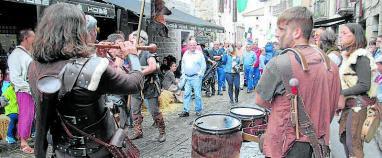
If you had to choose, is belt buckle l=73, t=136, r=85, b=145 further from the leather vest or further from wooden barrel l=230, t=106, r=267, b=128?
wooden barrel l=230, t=106, r=267, b=128

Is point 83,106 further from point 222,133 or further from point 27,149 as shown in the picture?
point 27,149

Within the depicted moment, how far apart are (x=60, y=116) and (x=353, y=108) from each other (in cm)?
286

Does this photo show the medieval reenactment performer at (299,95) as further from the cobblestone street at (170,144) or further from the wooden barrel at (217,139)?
the cobblestone street at (170,144)

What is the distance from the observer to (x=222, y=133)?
3594 mm

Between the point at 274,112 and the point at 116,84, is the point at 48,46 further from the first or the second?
the point at 274,112

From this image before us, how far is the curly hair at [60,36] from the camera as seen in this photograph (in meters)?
2.19

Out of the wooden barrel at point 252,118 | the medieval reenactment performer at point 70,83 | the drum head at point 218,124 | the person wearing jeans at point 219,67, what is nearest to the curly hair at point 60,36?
the medieval reenactment performer at point 70,83

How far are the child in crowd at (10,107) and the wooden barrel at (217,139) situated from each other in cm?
365

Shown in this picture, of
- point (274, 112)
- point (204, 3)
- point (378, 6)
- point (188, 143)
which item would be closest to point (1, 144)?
point (188, 143)

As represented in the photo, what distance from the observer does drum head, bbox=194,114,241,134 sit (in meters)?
3.61

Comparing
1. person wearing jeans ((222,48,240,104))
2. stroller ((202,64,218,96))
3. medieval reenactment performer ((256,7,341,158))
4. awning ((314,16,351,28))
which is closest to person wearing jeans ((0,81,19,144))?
medieval reenactment performer ((256,7,341,158))

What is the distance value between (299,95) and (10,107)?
16.7ft

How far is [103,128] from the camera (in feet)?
7.87

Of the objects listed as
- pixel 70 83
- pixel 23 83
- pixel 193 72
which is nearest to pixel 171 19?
pixel 193 72
